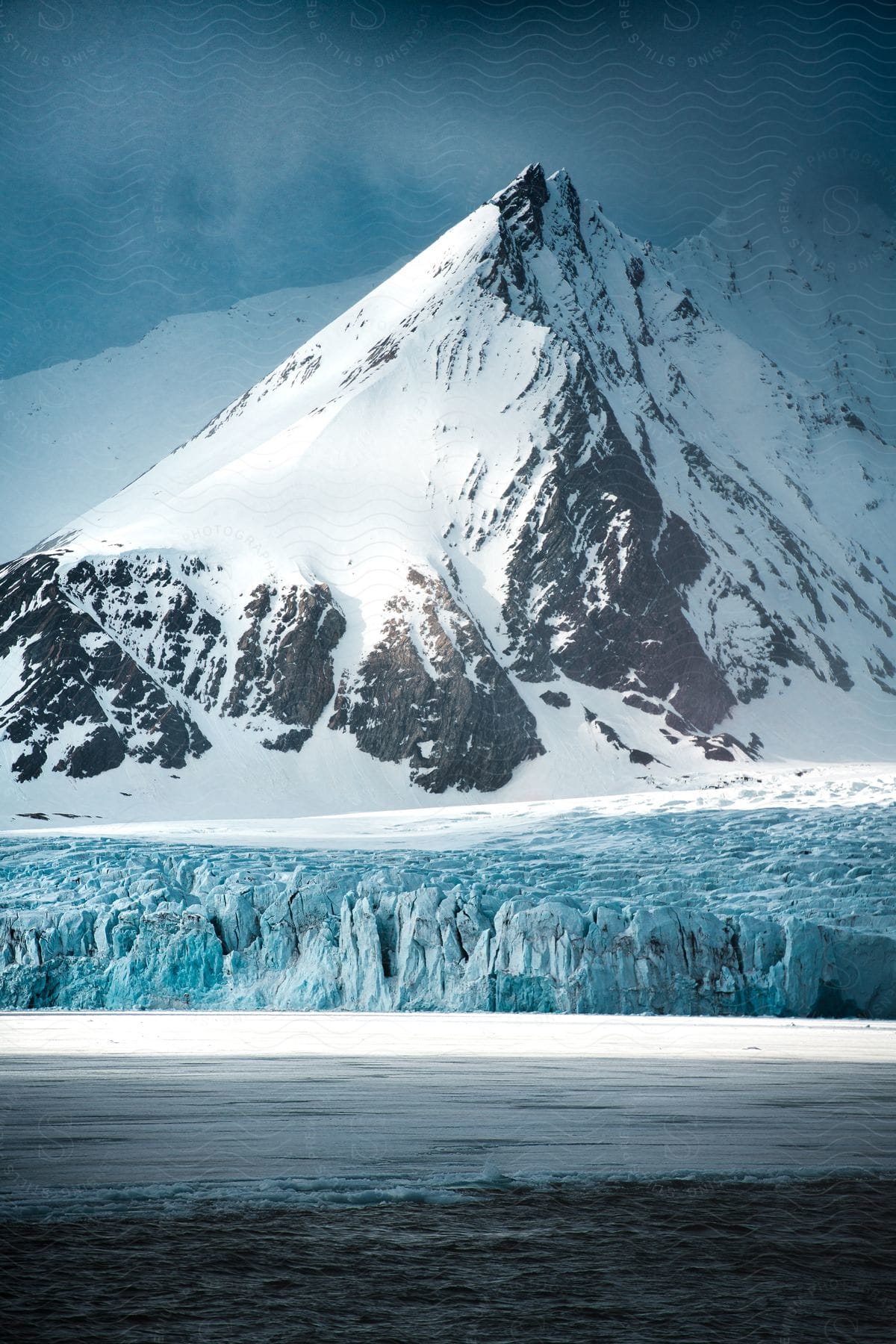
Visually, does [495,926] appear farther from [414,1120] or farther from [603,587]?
[603,587]

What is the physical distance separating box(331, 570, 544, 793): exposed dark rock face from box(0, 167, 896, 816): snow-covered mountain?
0.29m

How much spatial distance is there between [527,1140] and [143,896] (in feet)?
84.5

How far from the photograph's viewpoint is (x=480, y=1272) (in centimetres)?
692

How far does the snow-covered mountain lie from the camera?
130 metres

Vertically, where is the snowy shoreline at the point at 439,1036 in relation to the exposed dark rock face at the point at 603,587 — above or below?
below

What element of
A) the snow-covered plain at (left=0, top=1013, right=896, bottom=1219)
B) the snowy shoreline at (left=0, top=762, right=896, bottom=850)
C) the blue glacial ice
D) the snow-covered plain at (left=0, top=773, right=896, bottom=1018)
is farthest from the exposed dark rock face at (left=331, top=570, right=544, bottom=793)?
the snow-covered plain at (left=0, top=1013, right=896, bottom=1219)

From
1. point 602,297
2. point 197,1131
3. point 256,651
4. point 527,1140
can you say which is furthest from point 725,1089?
point 602,297

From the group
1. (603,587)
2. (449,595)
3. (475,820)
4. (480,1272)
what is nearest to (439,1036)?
(480,1272)

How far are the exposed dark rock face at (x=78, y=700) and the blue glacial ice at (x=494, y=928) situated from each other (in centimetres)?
8458

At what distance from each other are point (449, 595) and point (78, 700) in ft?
131

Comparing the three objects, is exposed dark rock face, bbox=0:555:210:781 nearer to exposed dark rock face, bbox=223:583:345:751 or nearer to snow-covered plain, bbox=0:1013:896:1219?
exposed dark rock face, bbox=223:583:345:751

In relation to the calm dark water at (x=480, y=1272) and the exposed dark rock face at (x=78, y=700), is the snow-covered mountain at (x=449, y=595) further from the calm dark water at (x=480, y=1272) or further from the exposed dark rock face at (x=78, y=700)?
the calm dark water at (x=480, y=1272)

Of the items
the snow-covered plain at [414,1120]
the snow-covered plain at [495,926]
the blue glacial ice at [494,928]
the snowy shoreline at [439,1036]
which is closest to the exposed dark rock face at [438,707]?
the snow-covered plain at [495,926]

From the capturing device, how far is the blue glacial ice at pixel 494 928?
3098 centimetres
